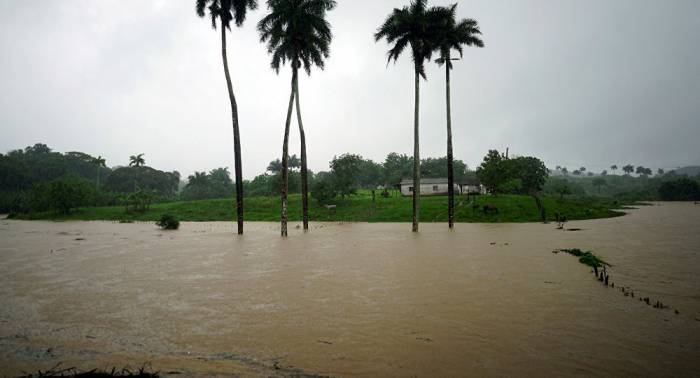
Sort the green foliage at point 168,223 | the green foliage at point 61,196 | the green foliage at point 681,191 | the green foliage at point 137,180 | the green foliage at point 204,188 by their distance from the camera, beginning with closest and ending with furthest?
1. the green foliage at point 168,223
2. the green foliage at point 61,196
3. the green foliage at point 204,188
4. the green foliage at point 681,191
5. the green foliage at point 137,180

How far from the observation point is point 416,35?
1032 inches

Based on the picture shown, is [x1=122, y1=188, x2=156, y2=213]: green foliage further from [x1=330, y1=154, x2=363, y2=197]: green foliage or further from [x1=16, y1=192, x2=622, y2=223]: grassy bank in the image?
[x1=330, y1=154, x2=363, y2=197]: green foliage

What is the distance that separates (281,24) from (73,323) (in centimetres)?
2405

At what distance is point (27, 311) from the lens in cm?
674

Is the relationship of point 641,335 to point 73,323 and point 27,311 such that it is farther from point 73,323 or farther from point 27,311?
point 27,311

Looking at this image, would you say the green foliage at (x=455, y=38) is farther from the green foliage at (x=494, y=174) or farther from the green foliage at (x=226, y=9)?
the green foliage at (x=494, y=174)

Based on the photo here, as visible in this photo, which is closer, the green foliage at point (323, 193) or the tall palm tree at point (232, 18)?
the tall palm tree at point (232, 18)

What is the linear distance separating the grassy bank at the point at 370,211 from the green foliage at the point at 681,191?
6583 centimetres

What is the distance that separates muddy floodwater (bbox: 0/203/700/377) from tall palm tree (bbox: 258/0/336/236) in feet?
48.7

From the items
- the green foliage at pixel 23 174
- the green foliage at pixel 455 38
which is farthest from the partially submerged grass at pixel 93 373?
the green foliage at pixel 23 174

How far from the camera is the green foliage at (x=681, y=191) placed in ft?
289

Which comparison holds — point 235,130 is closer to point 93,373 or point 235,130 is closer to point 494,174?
point 93,373

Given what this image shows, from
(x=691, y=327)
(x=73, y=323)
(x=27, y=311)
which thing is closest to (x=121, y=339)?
(x=73, y=323)

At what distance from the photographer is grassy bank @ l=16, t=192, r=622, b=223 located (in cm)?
3856
